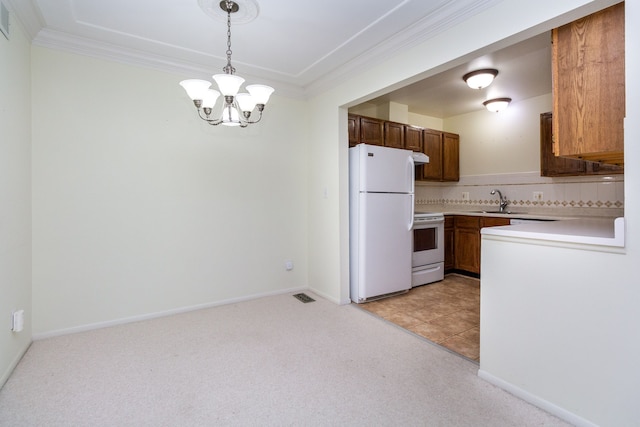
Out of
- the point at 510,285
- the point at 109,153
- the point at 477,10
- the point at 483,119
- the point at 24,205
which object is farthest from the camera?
the point at 483,119

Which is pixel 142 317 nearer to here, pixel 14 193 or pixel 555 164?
pixel 14 193

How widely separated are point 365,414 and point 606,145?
1.85 metres

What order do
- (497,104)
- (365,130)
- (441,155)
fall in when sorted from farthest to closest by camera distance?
(441,155), (497,104), (365,130)

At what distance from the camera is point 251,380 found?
2018 millimetres

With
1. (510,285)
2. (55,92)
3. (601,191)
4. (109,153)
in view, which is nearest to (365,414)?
(510,285)

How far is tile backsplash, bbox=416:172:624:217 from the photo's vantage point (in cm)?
369

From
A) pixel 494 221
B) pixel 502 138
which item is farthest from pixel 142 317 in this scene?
pixel 502 138

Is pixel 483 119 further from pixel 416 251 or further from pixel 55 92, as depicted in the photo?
pixel 55 92

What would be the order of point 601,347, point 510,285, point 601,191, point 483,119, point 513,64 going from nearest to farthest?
point 601,347 → point 510,285 → point 513,64 → point 601,191 → point 483,119

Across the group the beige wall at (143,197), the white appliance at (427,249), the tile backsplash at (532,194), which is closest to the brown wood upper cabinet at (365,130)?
the beige wall at (143,197)

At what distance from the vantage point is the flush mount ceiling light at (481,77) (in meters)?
3.29

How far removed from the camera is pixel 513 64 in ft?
10.5

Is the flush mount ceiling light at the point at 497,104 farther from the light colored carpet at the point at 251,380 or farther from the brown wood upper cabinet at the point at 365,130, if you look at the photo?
the light colored carpet at the point at 251,380

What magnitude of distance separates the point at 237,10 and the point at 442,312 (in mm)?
3101
